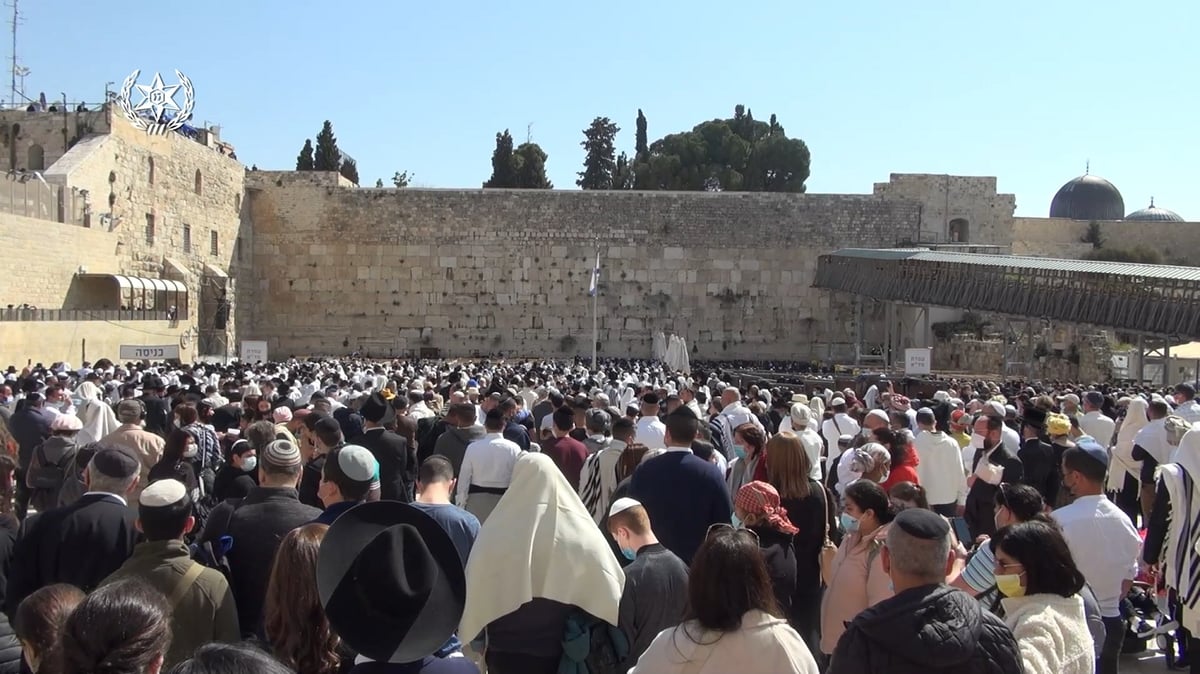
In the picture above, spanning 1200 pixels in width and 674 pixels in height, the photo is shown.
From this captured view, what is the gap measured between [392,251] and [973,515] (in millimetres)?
23435

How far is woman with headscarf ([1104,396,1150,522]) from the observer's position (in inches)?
289

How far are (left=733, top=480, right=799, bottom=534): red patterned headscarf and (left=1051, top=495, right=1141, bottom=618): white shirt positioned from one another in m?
1.07

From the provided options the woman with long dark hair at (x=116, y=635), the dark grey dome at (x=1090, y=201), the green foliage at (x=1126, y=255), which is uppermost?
the dark grey dome at (x=1090, y=201)

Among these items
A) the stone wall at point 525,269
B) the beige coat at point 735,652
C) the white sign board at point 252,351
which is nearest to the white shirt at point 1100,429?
the beige coat at point 735,652

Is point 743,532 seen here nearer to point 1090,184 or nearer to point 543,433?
point 543,433

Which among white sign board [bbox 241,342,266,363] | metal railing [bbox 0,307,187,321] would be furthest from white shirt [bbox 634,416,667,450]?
metal railing [bbox 0,307,187,321]

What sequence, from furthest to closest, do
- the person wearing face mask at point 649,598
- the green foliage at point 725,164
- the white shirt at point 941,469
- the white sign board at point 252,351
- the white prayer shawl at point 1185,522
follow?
the green foliage at point 725,164 < the white sign board at point 252,351 < the white shirt at point 941,469 < the white prayer shawl at point 1185,522 < the person wearing face mask at point 649,598

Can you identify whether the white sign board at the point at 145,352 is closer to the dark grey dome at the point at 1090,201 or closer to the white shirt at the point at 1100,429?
the white shirt at the point at 1100,429

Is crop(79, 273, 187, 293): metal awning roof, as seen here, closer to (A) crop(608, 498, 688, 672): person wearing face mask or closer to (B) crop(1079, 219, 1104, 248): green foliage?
(A) crop(608, 498, 688, 672): person wearing face mask

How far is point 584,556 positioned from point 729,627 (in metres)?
0.70

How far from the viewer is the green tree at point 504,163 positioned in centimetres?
3753

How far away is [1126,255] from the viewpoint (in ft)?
109

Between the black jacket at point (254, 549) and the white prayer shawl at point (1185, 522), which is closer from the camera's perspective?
the black jacket at point (254, 549)

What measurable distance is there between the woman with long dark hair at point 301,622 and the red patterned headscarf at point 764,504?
1.61 metres
